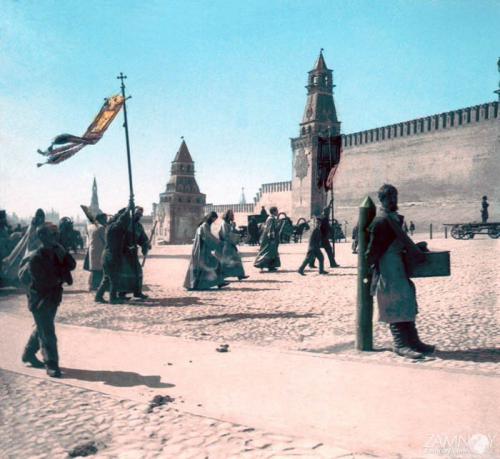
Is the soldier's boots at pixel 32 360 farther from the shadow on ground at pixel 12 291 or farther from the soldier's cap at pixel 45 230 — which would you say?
the shadow on ground at pixel 12 291

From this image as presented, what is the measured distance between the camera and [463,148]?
3572cm

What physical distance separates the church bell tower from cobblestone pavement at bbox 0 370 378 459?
42.7 m

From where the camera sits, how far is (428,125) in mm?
38719

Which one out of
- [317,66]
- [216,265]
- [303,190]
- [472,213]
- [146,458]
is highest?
[317,66]

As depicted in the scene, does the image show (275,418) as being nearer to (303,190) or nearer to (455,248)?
(455,248)

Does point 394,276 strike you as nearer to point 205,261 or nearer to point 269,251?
point 205,261

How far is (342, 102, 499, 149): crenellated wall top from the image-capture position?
34719mm

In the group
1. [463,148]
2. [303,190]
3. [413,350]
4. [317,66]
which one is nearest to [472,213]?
[463,148]

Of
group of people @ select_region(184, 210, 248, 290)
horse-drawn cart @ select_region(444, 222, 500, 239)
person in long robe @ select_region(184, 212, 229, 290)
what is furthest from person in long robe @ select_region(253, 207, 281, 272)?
horse-drawn cart @ select_region(444, 222, 500, 239)

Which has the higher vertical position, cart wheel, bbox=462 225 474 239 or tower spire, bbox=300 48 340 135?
tower spire, bbox=300 48 340 135

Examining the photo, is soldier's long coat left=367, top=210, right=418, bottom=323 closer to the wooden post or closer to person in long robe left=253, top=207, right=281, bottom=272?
the wooden post

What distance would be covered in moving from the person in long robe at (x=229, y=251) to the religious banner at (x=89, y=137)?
266 cm

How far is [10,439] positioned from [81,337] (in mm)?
2530

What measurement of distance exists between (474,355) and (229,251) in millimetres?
6411
